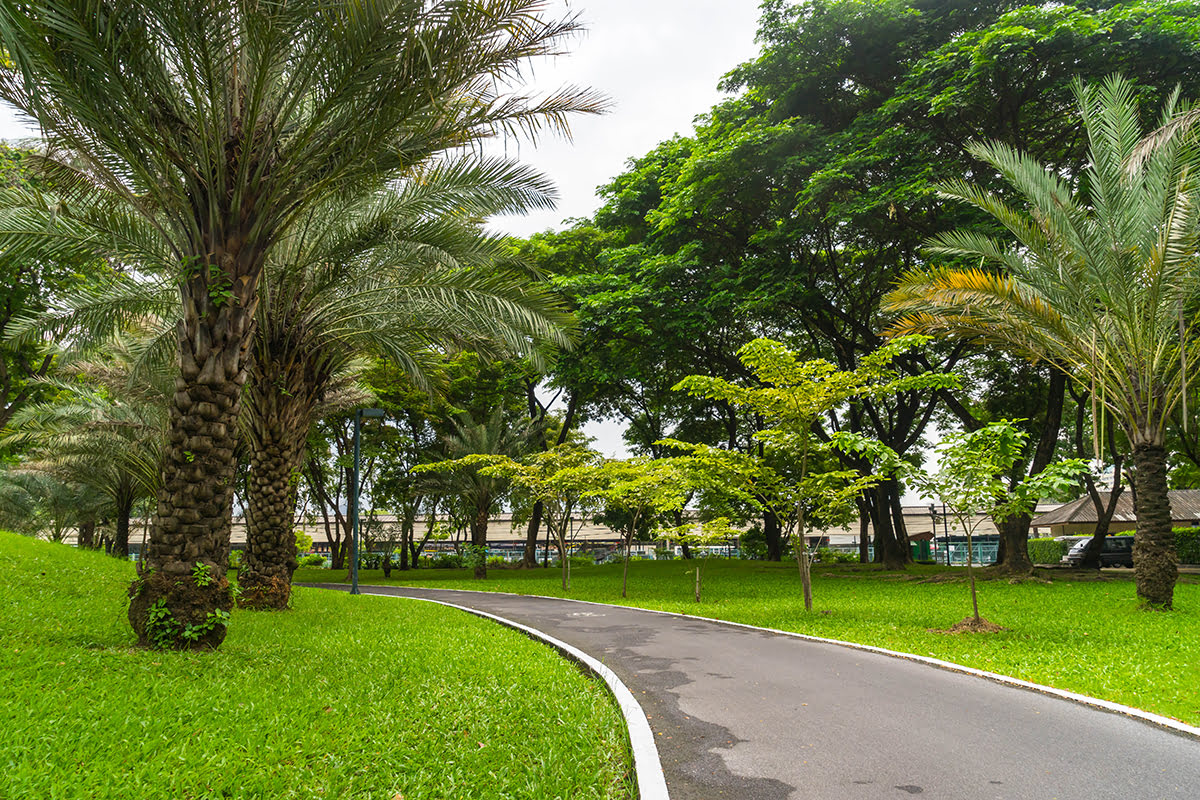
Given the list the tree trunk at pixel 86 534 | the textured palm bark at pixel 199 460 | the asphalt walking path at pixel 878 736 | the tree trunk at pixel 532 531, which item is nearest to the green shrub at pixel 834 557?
the tree trunk at pixel 532 531

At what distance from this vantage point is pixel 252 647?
311 inches

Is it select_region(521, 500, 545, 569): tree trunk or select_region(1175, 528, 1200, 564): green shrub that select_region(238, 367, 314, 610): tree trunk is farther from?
select_region(1175, 528, 1200, 564): green shrub

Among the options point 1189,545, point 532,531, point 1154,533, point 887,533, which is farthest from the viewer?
point 532,531

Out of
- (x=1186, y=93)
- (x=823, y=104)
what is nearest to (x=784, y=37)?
(x=823, y=104)

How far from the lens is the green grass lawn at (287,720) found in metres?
3.99

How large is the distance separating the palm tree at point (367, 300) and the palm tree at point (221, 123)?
2466 millimetres

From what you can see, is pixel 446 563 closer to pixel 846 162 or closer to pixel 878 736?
pixel 846 162

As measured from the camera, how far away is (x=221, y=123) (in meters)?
7.42

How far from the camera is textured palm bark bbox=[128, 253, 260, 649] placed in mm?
7105

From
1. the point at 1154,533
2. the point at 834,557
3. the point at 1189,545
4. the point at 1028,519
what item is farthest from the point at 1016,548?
the point at 834,557

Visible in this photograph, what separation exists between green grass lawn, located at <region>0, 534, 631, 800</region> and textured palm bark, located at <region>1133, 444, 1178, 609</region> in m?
10.8

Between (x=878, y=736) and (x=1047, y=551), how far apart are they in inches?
1482

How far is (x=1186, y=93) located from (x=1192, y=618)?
12486mm

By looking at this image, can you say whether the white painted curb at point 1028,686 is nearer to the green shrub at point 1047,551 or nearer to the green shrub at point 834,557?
the green shrub at point 834,557
